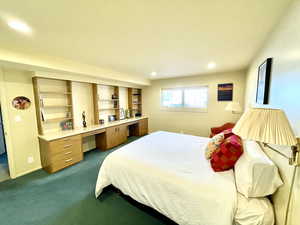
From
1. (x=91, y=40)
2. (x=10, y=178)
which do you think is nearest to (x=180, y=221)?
(x=91, y=40)

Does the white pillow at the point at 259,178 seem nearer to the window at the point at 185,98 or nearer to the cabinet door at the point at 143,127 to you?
the window at the point at 185,98

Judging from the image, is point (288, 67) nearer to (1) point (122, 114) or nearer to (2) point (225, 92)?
(2) point (225, 92)

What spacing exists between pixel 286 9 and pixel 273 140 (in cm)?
137

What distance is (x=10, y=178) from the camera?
2.45m

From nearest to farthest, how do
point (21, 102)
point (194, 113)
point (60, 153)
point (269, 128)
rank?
point (269, 128)
point (21, 102)
point (60, 153)
point (194, 113)

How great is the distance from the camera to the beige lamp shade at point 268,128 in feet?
2.24

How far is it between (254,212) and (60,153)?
3191mm

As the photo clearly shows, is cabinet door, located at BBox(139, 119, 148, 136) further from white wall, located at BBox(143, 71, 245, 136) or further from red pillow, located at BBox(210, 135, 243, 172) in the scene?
red pillow, located at BBox(210, 135, 243, 172)

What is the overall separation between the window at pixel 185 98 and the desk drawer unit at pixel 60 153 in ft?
10.7

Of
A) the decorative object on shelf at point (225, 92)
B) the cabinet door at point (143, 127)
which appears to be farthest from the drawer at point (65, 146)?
the decorative object on shelf at point (225, 92)

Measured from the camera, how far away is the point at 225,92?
3893 millimetres

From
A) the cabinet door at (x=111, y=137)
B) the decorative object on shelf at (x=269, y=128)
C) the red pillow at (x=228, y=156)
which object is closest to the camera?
the decorative object on shelf at (x=269, y=128)

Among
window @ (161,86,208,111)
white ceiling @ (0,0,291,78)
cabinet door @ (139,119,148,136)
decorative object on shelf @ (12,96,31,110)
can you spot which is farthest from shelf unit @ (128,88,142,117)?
decorative object on shelf @ (12,96,31,110)

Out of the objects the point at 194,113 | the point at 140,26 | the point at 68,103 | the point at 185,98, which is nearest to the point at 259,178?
the point at 140,26
